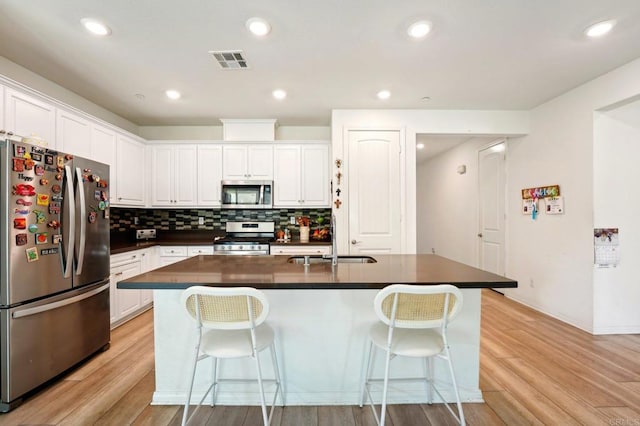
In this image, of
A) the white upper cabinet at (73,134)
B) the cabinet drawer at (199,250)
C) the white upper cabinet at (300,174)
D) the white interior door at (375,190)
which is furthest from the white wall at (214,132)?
the cabinet drawer at (199,250)

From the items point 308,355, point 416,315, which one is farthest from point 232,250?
point 416,315

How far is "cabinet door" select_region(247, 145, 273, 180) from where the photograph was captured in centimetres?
405

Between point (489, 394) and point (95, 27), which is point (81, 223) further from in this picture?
point (489, 394)

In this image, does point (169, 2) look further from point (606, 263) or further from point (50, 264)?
point (606, 263)

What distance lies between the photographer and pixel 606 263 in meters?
2.91

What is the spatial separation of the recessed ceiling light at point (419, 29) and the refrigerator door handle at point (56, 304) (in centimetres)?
329

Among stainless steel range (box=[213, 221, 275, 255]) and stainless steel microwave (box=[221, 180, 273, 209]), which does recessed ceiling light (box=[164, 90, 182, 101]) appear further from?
stainless steel range (box=[213, 221, 275, 255])

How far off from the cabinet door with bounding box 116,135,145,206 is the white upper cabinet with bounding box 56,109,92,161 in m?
0.51

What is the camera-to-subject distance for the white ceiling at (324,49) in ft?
6.18

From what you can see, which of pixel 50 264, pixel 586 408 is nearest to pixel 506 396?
pixel 586 408

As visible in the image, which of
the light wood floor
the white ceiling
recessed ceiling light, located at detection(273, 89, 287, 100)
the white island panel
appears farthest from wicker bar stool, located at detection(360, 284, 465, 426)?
recessed ceiling light, located at detection(273, 89, 287, 100)

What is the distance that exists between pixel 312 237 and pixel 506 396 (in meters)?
2.85

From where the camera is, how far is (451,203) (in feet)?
18.8

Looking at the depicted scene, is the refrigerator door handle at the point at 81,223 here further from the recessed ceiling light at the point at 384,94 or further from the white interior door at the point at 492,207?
the white interior door at the point at 492,207
